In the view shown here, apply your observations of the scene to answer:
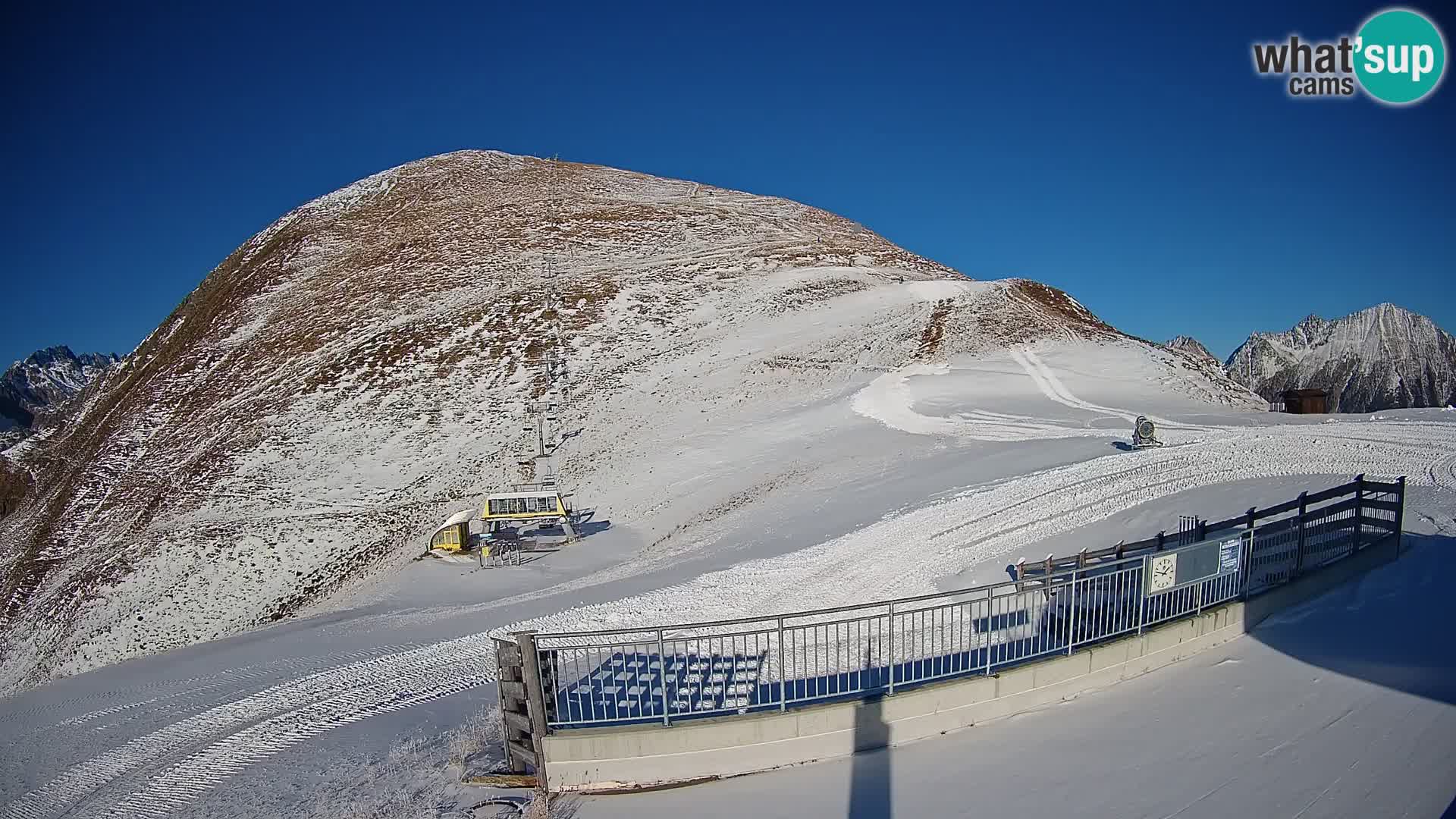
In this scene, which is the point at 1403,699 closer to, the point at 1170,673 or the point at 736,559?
the point at 1170,673

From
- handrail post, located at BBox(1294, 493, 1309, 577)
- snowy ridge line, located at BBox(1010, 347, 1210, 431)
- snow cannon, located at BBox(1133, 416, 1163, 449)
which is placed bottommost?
handrail post, located at BBox(1294, 493, 1309, 577)

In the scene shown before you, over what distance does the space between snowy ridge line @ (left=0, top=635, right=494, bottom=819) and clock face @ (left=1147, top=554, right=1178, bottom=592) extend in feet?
34.8

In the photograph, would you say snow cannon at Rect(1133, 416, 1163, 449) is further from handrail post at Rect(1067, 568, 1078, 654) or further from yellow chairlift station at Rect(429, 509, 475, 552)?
yellow chairlift station at Rect(429, 509, 475, 552)

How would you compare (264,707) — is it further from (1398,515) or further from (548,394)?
(548,394)

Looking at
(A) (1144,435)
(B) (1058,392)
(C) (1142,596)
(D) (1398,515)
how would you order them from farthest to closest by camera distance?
(B) (1058,392)
(A) (1144,435)
(D) (1398,515)
(C) (1142,596)

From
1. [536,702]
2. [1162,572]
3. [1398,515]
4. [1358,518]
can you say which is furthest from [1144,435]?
[536,702]

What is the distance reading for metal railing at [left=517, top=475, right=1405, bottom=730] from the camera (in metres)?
8.24

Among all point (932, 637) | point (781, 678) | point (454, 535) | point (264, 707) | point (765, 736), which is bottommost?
point (264, 707)

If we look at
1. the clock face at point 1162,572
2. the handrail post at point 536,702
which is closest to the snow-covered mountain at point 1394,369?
the clock face at point 1162,572

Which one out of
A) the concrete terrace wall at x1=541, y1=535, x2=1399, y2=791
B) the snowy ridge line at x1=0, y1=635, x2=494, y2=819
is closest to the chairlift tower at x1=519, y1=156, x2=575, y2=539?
the snowy ridge line at x1=0, y1=635, x2=494, y2=819

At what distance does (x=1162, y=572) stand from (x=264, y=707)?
14.4 meters

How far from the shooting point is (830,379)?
39.5 meters

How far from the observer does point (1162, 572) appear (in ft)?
30.7

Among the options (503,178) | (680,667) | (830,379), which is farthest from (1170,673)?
(503,178)
